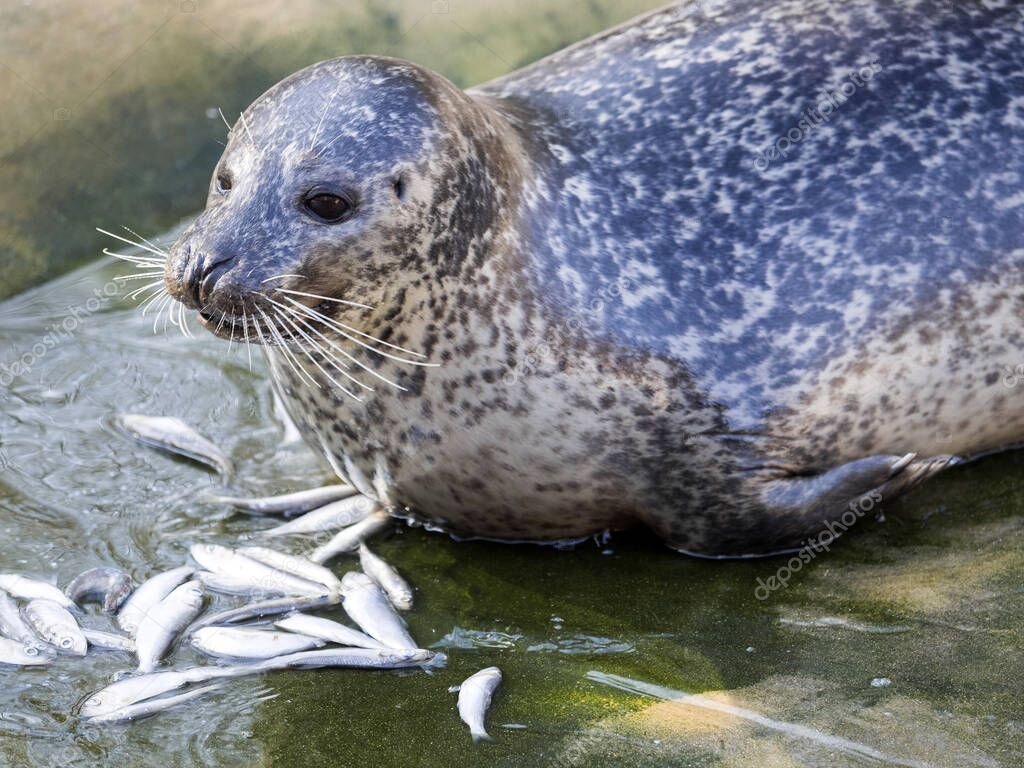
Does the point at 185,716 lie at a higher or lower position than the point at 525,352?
lower

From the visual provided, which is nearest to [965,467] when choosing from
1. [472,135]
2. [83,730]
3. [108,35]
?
[472,135]

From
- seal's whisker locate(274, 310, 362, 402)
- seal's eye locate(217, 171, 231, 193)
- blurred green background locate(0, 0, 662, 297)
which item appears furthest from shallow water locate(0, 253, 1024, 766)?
blurred green background locate(0, 0, 662, 297)

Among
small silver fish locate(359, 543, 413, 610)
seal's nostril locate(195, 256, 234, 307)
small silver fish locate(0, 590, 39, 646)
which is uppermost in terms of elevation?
seal's nostril locate(195, 256, 234, 307)

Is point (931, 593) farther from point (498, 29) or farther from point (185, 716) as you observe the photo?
point (498, 29)

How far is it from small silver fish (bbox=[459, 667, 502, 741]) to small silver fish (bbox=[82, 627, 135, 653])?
0.89 m

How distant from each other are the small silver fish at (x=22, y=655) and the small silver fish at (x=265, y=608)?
376 millimetres

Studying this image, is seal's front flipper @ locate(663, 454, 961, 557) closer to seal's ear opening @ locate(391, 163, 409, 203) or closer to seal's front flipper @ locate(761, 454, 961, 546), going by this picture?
seal's front flipper @ locate(761, 454, 961, 546)

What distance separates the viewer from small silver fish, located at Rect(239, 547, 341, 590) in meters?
4.31

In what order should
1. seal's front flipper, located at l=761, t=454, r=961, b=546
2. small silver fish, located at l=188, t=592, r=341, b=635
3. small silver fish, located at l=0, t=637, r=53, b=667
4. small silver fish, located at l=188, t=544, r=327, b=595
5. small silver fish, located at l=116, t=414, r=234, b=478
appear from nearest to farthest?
small silver fish, located at l=0, t=637, r=53, b=667 < small silver fish, located at l=188, t=592, r=341, b=635 < small silver fish, located at l=188, t=544, r=327, b=595 < seal's front flipper, located at l=761, t=454, r=961, b=546 < small silver fish, located at l=116, t=414, r=234, b=478

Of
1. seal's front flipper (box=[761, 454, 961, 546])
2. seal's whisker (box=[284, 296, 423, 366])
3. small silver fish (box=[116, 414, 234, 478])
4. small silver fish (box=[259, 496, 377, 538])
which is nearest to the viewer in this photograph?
seal's whisker (box=[284, 296, 423, 366])

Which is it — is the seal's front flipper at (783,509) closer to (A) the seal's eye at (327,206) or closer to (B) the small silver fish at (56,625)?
(A) the seal's eye at (327,206)

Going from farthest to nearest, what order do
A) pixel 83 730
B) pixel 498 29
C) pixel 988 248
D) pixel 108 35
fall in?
pixel 498 29, pixel 108 35, pixel 988 248, pixel 83 730

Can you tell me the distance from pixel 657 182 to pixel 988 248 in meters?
1.02

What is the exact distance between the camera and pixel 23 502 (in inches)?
187
